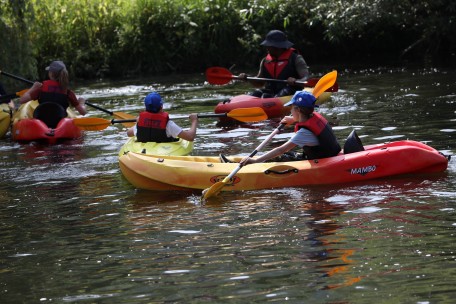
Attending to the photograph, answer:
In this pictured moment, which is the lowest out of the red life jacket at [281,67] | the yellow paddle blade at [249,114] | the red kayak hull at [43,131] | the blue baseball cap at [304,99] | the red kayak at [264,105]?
the red kayak hull at [43,131]

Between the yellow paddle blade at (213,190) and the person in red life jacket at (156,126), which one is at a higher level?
the person in red life jacket at (156,126)

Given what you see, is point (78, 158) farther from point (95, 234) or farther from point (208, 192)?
point (95, 234)

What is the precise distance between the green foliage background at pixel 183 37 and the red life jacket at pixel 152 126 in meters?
9.98

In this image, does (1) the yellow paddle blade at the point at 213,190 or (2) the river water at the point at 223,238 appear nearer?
(2) the river water at the point at 223,238

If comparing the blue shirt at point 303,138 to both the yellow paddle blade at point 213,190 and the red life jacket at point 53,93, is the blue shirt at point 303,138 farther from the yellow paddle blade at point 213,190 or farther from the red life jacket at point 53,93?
the red life jacket at point 53,93

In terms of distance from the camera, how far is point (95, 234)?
23.3 feet

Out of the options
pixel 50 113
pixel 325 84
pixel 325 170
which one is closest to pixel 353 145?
pixel 325 170

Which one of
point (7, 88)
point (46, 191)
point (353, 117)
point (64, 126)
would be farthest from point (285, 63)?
point (7, 88)

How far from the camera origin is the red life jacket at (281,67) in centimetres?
1317

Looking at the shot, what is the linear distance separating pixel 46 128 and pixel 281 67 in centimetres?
351

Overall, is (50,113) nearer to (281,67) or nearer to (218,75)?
(218,75)

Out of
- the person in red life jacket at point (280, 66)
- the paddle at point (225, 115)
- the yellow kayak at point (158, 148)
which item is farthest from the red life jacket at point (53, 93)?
the person in red life jacket at point (280, 66)

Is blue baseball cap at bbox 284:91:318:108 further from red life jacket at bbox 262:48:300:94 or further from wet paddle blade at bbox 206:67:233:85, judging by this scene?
wet paddle blade at bbox 206:67:233:85

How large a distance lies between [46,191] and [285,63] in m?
5.21
